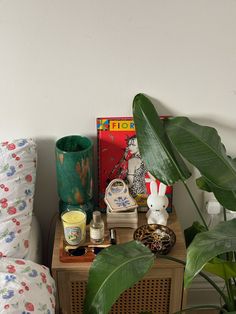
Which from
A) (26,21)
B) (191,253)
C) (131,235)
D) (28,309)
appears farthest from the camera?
(131,235)

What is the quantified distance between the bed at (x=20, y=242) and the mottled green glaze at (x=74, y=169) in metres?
0.10

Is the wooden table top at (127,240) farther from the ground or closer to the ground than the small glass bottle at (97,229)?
closer to the ground

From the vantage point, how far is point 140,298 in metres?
1.77

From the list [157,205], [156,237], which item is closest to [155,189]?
[157,205]

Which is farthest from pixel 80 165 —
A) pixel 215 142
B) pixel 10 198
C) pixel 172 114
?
pixel 215 142

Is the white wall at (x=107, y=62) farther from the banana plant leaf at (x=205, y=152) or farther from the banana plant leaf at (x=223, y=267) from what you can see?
the banana plant leaf at (x=223, y=267)

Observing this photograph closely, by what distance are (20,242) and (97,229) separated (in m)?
0.27

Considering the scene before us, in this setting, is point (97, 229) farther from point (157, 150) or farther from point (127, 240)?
point (157, 150)

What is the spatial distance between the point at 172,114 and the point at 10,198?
650 millimetres

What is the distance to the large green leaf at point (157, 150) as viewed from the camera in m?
1.47

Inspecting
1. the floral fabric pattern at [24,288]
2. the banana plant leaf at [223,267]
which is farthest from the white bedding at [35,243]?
the banana plant leaf at [223,267]

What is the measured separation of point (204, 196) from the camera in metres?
1.94

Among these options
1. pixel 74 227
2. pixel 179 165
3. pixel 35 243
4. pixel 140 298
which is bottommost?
pixel 140 298

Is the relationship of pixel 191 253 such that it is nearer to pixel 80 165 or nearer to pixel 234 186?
pixel 234 186
